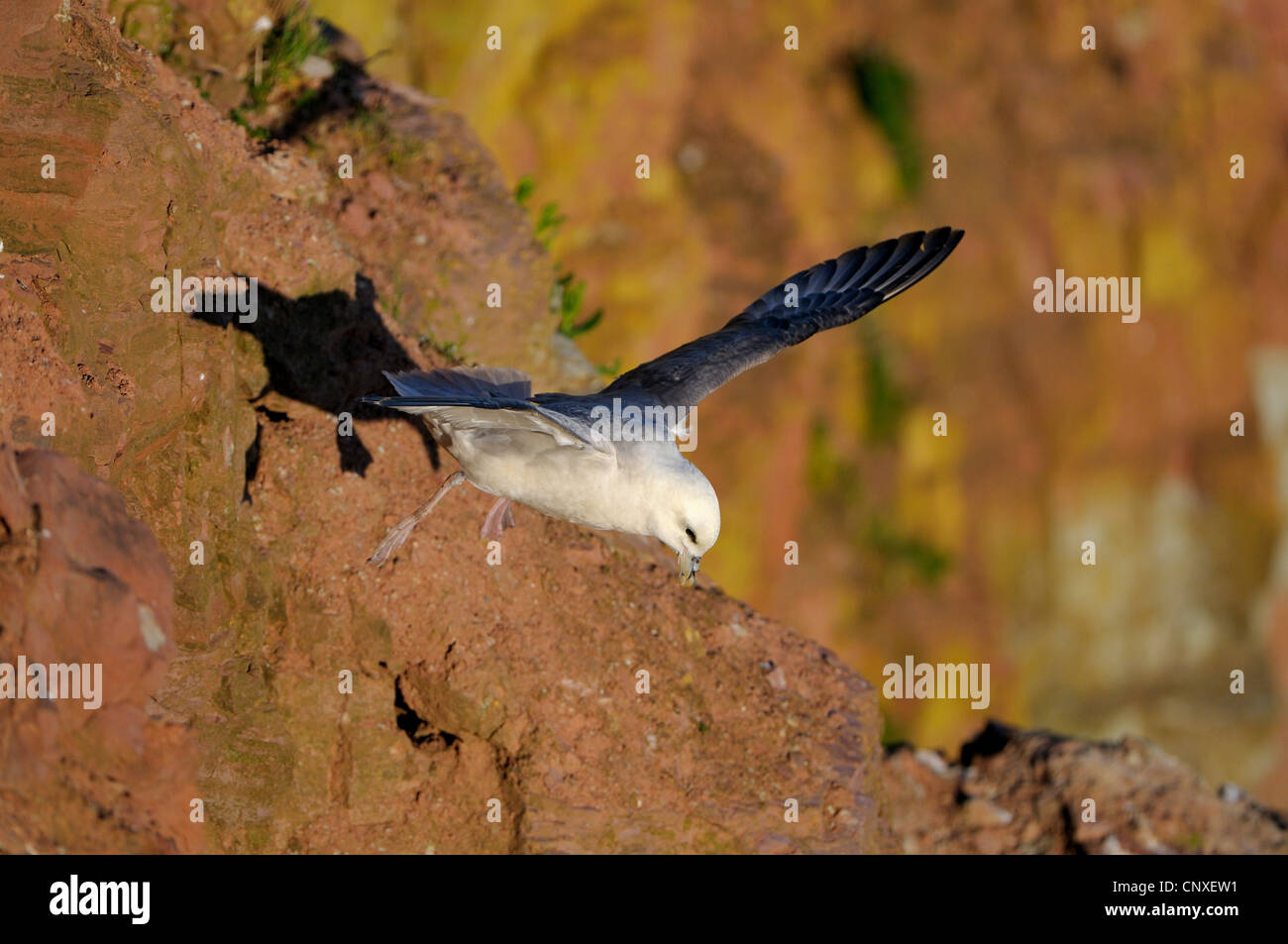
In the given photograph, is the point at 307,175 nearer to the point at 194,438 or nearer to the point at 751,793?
the point at 194,438

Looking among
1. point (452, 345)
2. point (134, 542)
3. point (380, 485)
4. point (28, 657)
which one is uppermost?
point (452, 345)

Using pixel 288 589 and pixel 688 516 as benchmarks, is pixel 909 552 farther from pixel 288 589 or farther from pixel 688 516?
pixel 288 589

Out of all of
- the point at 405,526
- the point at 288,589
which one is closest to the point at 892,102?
the point at 405,526

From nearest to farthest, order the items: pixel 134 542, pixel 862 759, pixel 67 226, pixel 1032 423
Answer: pixel 134 542, pixel 67 226, pixel 862 759, pixel 1032 423

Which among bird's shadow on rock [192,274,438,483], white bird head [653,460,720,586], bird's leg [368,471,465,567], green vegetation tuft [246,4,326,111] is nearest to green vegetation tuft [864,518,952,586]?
green vegetation tuft [246,4,326,111]

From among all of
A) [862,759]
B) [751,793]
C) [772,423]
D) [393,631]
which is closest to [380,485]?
[393,631]

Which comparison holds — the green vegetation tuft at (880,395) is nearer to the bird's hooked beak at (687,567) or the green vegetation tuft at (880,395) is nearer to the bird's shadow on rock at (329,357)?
the bird's shadow on rock at (329,357)

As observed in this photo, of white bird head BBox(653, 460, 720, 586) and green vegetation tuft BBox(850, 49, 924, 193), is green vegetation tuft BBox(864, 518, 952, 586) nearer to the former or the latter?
green vegetation tuft BBox(850, 49, 924, 193)
